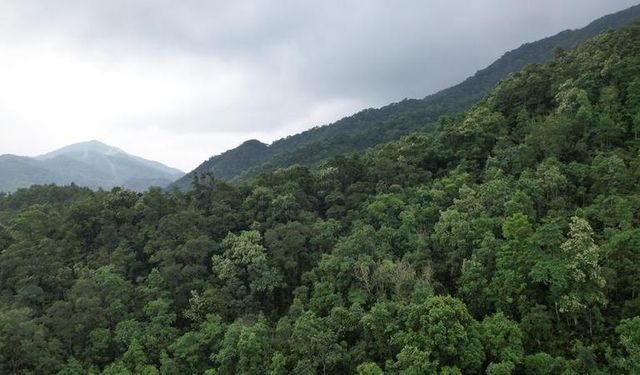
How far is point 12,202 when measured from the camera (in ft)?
173

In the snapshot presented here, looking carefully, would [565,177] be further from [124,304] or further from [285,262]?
[124,304]

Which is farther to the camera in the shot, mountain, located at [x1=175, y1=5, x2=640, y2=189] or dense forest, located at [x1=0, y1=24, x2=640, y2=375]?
mountain, located at [x1=175, y1=5, x2=640, y2=189]

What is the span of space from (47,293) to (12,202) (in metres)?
26.5

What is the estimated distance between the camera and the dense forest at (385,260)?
894 inches

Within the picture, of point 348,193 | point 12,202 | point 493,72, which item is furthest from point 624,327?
point 493,72

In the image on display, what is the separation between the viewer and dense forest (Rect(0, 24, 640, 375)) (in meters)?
22.7

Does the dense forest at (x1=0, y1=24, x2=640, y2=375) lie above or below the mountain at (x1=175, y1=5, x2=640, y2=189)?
below

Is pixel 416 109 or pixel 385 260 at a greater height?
pixel 416 109

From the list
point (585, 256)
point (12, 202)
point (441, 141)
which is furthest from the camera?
point (12, 202)

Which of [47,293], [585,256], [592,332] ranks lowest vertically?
[592,332]

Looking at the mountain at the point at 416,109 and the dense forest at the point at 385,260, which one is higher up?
the mountain at the point at 416,109

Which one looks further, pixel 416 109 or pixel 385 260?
pixel 416 109

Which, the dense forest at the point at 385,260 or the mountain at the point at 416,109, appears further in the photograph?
the mountain at the point at 416,109

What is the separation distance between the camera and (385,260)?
28.8 m
